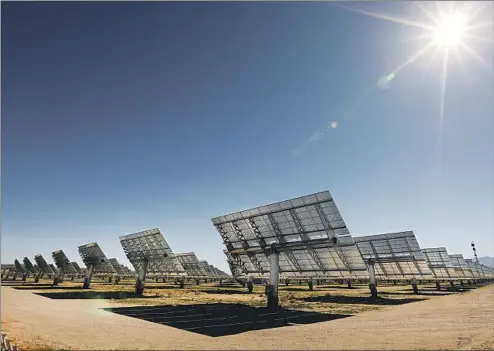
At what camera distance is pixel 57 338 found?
1452cm

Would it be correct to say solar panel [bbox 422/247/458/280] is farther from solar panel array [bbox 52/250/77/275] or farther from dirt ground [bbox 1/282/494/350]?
solar panel array [bbox 52/250/77/275]

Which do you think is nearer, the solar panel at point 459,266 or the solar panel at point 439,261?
the solar panel at point 439,261

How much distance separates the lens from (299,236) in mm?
26703

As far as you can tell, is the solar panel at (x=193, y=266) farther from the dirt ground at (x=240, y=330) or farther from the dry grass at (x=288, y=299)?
the dirt ground at (x=240, y=330)

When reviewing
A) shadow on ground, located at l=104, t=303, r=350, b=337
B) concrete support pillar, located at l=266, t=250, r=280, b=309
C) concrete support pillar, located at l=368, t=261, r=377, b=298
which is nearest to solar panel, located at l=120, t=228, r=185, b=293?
shadow on ground, located at l=104, t=303, r=350, b=337

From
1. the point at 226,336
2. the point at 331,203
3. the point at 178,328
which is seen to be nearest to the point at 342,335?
the point at 226,336

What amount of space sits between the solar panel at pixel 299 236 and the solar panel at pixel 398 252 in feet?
43.1

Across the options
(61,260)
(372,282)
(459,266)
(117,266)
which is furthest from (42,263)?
(459,266)

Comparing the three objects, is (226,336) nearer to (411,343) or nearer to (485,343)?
(411,343)

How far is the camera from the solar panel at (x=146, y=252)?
127 ft

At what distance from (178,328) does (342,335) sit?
27.8ft

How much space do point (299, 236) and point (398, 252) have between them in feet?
71.0

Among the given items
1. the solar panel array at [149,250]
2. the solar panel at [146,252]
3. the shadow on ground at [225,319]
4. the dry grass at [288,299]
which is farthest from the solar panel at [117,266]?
the shadow on ground at [225,319]

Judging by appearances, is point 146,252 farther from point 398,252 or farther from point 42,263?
point 42,263
